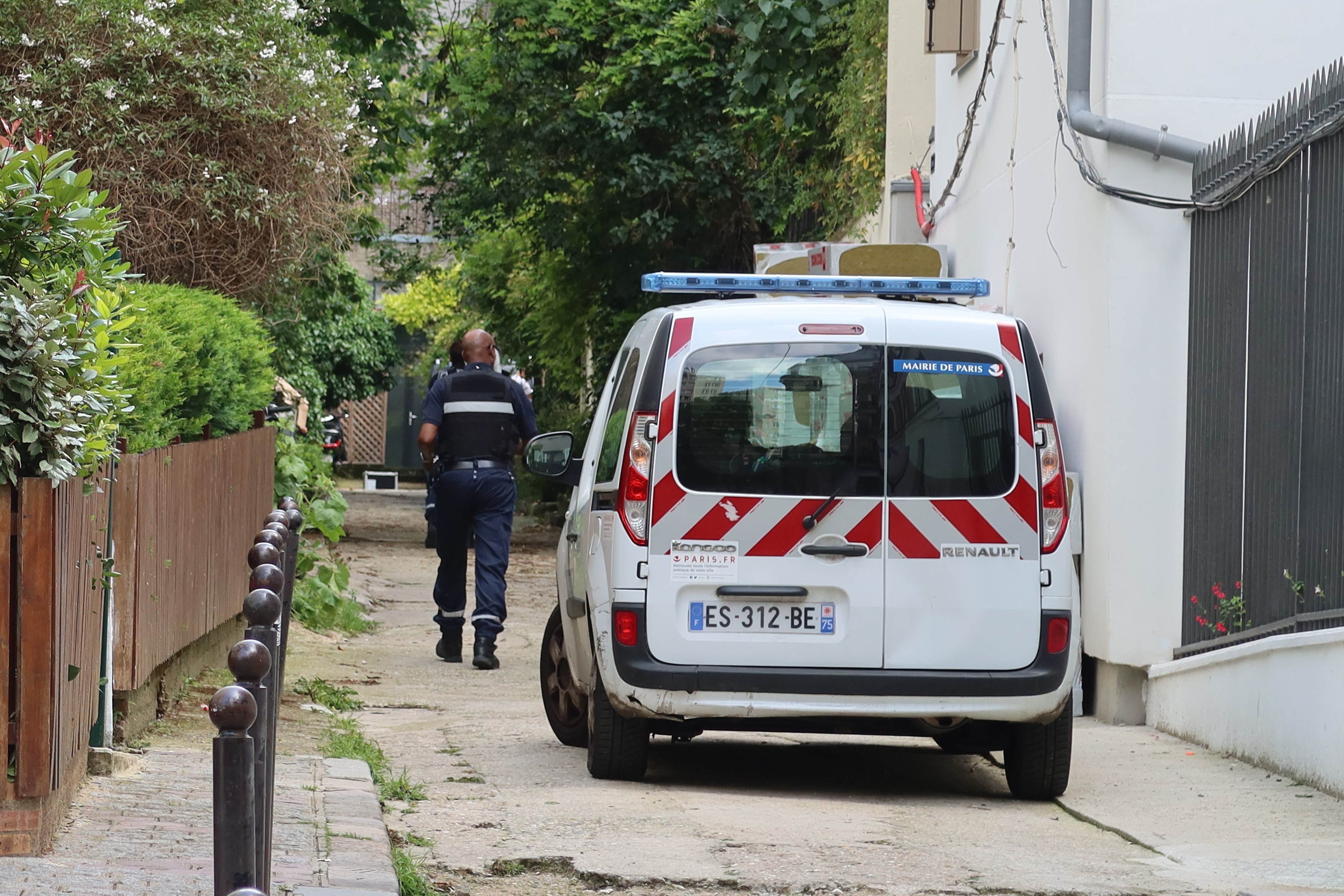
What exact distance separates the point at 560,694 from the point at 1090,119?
4.00 meters

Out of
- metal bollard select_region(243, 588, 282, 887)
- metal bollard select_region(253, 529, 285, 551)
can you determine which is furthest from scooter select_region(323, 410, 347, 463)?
metal bollard select_region(243, 588, 282, 887)

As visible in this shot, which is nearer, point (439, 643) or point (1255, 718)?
point (1255, 718)

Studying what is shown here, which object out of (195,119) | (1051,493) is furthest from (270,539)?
(195,119)

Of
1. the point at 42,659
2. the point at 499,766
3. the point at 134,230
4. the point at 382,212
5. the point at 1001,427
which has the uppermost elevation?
the point at 382,212

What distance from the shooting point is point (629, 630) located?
22.3 feet

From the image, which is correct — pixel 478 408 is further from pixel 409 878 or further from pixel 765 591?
pixel 409 878

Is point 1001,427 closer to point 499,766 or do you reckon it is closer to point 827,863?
point 827,863

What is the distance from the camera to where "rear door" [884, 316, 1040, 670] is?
6816mm

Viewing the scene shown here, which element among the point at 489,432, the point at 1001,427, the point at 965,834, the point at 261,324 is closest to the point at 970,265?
the point at 489,432

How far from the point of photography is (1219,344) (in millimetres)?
9000

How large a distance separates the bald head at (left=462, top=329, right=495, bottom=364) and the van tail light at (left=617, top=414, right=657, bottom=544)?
4.51 metres

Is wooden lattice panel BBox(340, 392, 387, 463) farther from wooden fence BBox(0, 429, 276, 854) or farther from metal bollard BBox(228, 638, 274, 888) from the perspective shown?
metal bollard BBox(228, 638, 274, 888)

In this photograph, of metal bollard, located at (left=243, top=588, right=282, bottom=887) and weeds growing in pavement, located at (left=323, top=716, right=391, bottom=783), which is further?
weeds growing in pavement, located at (left=323, top=716, right=391, bottom=783)

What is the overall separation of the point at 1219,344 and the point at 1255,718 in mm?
1985
